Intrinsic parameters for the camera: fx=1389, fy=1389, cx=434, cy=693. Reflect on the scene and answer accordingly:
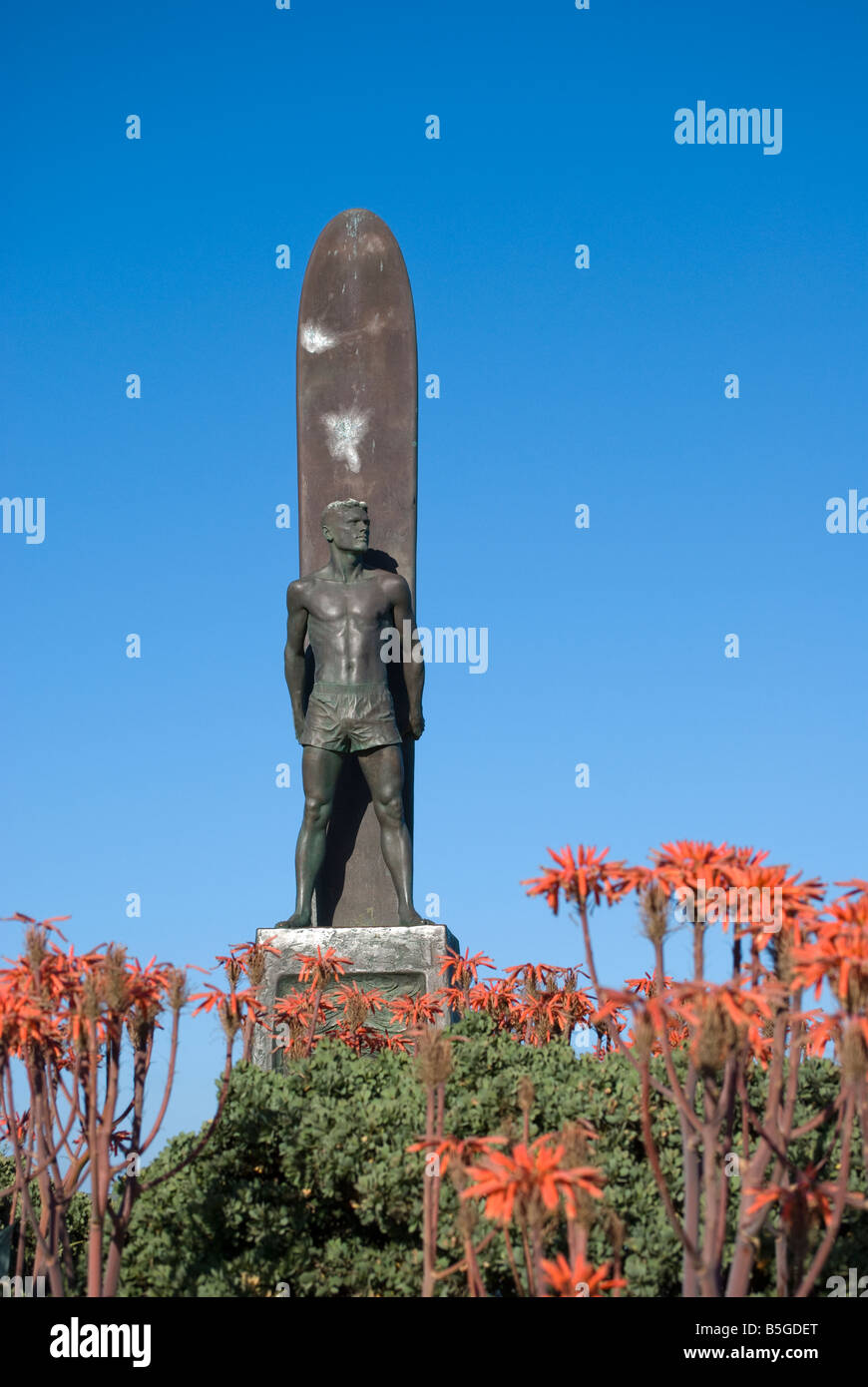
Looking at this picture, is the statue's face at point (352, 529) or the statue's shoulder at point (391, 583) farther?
the statue's shoulder at point (391, 583)

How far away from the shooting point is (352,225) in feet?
32.7

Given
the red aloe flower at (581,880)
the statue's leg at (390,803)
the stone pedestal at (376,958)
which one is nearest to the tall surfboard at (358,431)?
the statue's leg at (390,803)

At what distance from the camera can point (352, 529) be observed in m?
8.57

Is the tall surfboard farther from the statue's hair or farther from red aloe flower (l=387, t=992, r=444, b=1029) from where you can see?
red aloe flower (l=387, t=992, r=444, b=1029)

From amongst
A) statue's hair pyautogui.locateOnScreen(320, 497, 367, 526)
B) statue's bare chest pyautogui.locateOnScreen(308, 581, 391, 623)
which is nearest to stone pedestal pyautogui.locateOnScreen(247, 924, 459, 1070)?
statue's bare chest pyautogui.locateOnScreen(308, 581, 391, 623)

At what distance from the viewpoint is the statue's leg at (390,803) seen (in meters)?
8.59

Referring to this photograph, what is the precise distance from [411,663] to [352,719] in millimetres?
559

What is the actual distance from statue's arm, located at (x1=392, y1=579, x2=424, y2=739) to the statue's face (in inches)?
15.0

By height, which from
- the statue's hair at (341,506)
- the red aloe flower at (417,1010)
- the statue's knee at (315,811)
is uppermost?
the statue's hair at (341,506)

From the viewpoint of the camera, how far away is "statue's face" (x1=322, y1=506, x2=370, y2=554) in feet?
28.1

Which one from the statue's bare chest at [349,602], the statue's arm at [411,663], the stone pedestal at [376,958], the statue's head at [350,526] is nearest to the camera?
the stone pedestal at [376,958]

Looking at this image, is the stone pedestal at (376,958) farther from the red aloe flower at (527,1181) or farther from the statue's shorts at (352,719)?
the red aloe flower at (527,1181)

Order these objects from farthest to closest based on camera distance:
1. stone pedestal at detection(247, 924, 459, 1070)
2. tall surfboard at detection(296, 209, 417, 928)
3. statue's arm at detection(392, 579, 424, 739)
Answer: tall surfboard at detection(296, 209, 417, 928) → statue's arm at detection(392, 579, 424, 739) → stone pedestal at detection(247, 924, 459, 1070)
